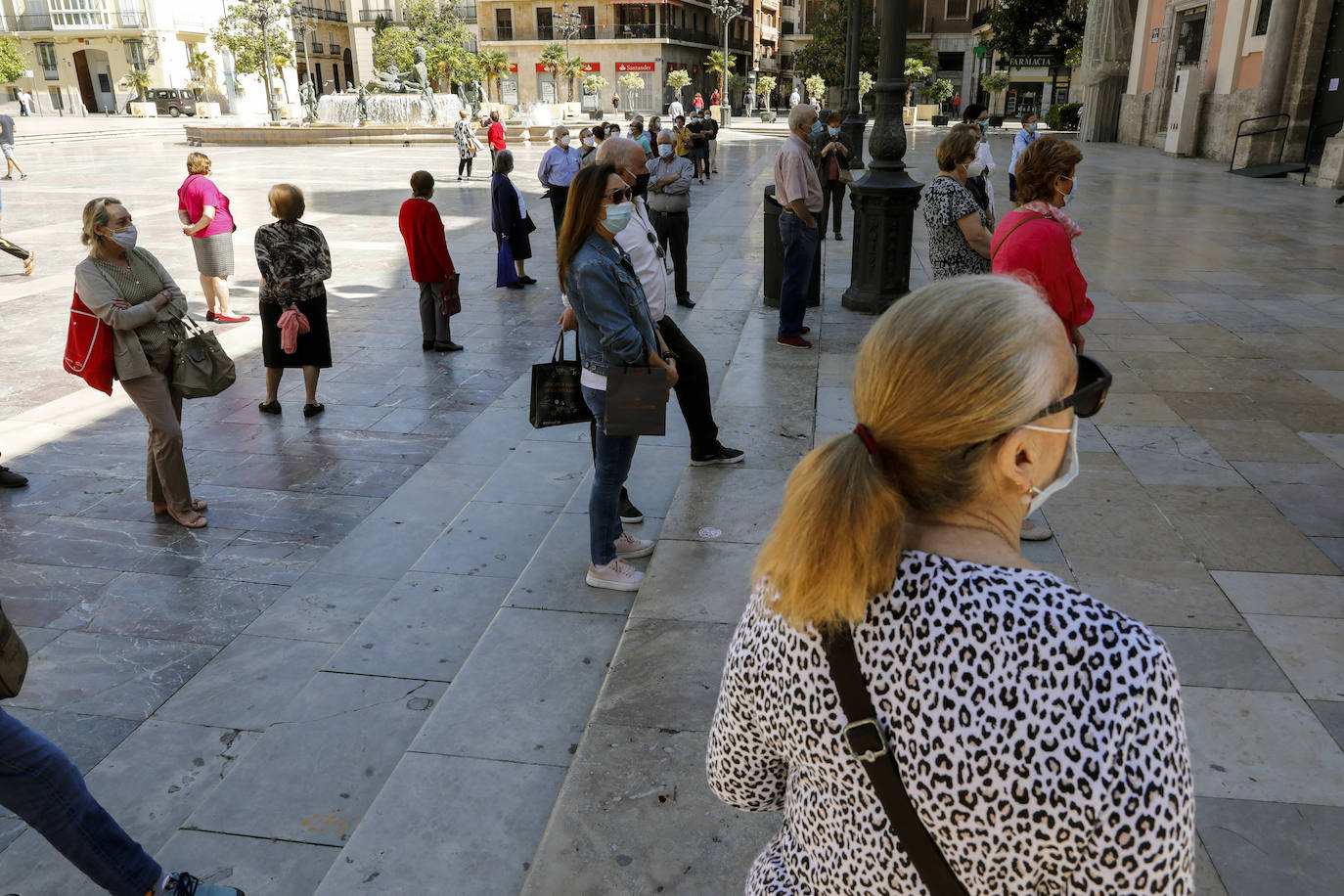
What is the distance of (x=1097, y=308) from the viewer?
985cm

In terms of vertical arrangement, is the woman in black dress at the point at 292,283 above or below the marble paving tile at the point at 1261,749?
above

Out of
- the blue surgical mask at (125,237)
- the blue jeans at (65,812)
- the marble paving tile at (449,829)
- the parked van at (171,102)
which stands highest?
the parked van at (171,102)

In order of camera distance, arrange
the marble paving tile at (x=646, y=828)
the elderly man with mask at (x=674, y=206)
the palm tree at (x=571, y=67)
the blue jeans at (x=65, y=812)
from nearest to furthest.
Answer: the blue jeans at (x=65, y=812)
the marble paving tile at (x=646, y=828)
the elderly man with mask at (x=674, y=206)
the palm tree at (x=571, y=67)

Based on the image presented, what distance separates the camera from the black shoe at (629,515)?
5543mm

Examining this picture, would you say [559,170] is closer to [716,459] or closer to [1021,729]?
[716,459]

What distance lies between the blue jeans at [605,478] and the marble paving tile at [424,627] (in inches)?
23.5

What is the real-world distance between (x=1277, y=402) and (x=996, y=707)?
23.1ft

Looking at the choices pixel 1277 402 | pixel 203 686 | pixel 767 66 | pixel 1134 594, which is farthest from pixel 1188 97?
pixel 767 66

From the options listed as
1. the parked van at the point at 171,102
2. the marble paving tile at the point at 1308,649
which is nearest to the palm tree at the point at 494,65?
the parked van at the point at 171,102

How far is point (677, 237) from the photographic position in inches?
409

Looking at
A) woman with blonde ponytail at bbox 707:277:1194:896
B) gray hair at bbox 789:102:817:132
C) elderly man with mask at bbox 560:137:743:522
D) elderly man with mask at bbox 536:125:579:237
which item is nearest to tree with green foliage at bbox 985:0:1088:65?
elderly man with mask at bbox 536:125:579:237

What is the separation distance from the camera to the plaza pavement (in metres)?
3.12

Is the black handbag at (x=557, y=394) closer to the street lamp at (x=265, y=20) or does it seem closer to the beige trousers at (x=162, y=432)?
the beige trousers at (x=162, y=432)

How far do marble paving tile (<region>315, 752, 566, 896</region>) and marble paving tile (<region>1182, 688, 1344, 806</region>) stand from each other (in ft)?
6.99
